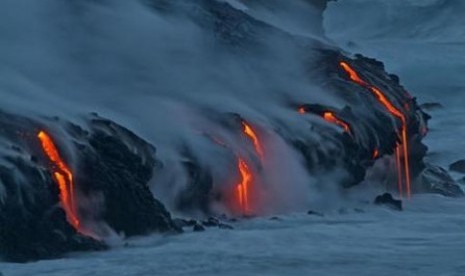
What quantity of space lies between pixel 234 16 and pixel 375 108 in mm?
2892

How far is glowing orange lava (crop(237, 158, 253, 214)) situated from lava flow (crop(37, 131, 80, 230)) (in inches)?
152

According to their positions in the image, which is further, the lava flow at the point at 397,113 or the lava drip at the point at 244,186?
the lava flow at the point at 397,113


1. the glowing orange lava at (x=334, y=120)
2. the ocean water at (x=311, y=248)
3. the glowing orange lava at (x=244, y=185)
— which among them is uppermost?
the glowing orange lava at (x=334, y=120)

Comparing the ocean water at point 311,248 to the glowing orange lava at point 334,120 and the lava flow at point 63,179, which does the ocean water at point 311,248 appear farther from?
the glowing orange lava at point 334,120

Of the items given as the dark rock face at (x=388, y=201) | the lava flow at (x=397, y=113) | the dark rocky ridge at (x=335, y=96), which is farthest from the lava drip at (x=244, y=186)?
the lava flow at (x=397, y=113)

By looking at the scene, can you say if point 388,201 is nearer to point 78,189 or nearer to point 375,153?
point 375,153

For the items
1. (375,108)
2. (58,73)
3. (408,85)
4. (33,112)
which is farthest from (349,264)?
(408,85)

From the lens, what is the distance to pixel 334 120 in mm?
24641

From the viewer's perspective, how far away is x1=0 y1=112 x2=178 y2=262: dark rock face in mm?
17594

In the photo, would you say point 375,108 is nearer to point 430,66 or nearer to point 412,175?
point 412,175

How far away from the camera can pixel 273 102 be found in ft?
82.5

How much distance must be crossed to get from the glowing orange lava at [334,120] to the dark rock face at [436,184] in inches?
120

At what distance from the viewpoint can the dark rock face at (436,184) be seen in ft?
90.3

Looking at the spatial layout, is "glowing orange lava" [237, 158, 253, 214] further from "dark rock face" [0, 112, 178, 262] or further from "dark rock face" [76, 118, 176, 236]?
"dark rock face" [76, 118, 176, 236]
